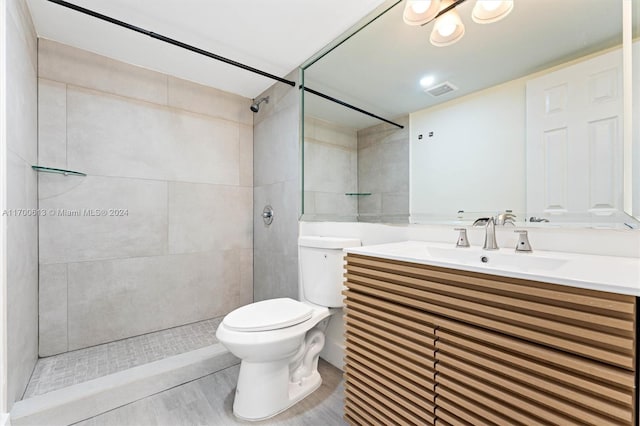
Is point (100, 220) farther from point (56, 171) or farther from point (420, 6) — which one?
point (420, 6)

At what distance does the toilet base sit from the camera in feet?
4.67

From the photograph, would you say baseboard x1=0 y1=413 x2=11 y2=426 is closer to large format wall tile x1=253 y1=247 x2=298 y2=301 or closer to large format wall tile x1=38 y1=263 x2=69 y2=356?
large format wall tile x1=38 y1=263 x2=69 y2=356

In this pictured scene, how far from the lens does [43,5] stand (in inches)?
61.1

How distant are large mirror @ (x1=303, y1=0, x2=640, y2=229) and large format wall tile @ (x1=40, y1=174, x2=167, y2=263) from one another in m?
1.32

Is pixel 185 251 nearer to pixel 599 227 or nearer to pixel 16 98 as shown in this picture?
pixel 16 98

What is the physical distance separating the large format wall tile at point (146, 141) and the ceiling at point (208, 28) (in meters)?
0.35

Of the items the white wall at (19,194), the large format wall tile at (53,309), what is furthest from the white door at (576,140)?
the large format wall tile at (53,309)

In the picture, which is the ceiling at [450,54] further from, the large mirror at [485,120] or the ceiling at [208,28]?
the ceiling at [208,28]

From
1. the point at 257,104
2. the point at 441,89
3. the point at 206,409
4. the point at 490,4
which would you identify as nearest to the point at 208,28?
the point at 257,104

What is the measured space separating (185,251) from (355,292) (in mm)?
1654

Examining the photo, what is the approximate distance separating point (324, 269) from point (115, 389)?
127 cm

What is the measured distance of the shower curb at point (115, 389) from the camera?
52.3 inches

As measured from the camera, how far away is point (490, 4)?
4.08 feet

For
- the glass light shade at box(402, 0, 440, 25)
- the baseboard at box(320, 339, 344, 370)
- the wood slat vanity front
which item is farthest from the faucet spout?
the baseboard at box(320, 339, 344, 370)
